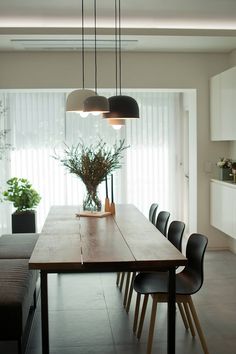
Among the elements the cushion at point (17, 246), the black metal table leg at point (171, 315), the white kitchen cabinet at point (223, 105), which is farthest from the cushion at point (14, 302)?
the white kitchen cabinet at point (223, 105)

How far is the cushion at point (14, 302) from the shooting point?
2781 millimetres

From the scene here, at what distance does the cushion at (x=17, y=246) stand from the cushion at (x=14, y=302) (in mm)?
707

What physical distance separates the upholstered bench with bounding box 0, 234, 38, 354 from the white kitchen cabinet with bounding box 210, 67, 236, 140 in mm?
2857

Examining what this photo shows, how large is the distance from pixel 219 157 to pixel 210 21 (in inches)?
74.0

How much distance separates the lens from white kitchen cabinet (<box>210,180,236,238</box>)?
5.46 metres

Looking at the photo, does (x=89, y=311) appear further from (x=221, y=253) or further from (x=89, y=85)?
(x=89, y=85)

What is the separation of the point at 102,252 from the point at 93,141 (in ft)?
15.3

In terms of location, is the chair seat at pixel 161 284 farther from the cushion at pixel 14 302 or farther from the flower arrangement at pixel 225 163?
the flower arrangement at pixel 225 163

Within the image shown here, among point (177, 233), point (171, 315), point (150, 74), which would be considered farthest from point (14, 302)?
point (150, 74)

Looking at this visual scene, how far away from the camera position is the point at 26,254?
4.10m

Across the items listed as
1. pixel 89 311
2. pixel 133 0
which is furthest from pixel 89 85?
pixel 89 311

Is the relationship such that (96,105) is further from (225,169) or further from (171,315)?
(225,169)

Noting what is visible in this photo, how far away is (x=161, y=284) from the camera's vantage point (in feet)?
10.9

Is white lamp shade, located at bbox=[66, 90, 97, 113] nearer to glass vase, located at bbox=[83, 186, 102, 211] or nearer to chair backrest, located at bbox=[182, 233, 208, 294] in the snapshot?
glass vase, located at bbox=[83, 186, 102, 211]
